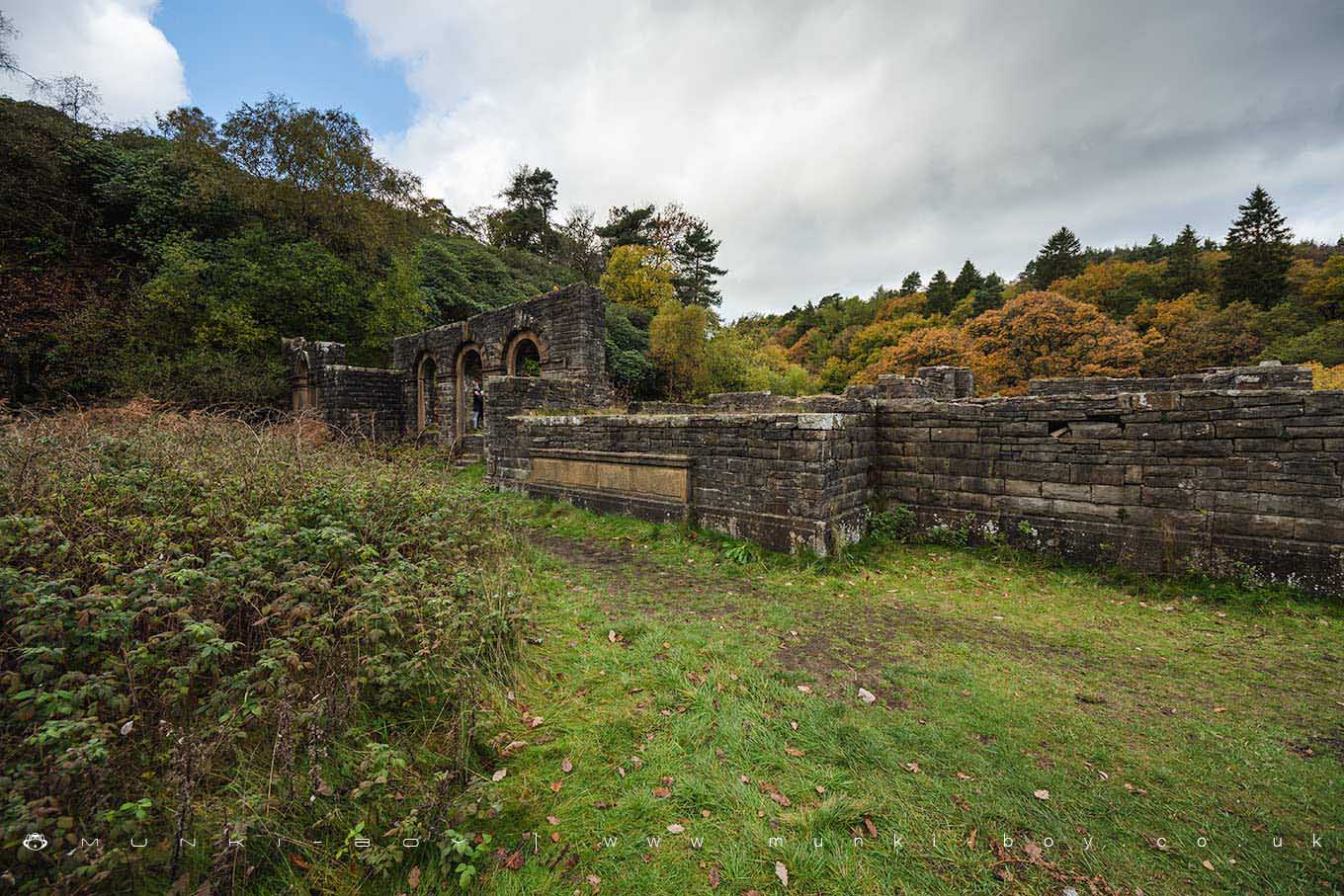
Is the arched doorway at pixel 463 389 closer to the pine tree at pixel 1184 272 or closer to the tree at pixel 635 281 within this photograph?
the tree at pixel 635 281

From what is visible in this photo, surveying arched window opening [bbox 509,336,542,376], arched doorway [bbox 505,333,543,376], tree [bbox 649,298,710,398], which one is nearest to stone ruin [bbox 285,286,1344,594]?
arched doorway [bbox 505,333,543,376]

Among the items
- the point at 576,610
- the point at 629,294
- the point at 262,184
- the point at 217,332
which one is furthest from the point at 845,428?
the point at 629,294

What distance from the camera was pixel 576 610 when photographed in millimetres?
4523

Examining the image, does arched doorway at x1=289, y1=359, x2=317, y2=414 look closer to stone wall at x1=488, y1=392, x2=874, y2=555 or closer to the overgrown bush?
stone wall at x1=488, y1=392, x2=874, y2=555

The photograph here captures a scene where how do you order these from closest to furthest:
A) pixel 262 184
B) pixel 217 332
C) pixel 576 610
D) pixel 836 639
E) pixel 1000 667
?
pixel 1000 667 < pixel 836 639 < pixel 576 610 < pixel 217 332 < pixel 262 184

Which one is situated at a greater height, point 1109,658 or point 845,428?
point 845,428

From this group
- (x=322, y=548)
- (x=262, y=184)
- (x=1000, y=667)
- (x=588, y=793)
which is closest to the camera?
(x=588, y=793)

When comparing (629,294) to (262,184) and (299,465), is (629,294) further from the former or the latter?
(299,465)

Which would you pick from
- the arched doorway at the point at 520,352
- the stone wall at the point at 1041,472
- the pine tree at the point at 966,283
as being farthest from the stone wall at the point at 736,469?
the pine tree at the point at 966,283

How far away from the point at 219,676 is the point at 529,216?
47.7 metres

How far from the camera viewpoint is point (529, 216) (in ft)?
143

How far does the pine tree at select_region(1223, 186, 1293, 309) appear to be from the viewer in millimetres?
32250

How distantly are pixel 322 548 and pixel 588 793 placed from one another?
92.7 inches

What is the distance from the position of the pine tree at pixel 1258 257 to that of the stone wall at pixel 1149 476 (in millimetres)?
40080
